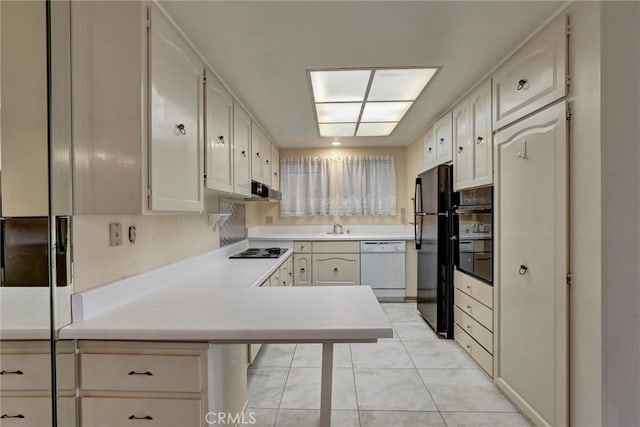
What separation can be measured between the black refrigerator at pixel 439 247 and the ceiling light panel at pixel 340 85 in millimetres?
1077

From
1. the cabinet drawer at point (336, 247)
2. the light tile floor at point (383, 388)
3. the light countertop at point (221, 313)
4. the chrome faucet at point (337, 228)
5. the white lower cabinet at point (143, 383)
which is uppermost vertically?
the chrome faucet at point (337, 228)

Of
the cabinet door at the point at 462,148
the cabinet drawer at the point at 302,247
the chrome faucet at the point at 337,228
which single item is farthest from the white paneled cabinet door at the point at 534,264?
the chrome faucet at the point at 337,228

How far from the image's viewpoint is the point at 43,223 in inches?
45.7

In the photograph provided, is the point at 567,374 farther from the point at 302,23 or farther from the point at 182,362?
the point at 302,23

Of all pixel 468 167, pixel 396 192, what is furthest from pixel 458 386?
pixel 396 192

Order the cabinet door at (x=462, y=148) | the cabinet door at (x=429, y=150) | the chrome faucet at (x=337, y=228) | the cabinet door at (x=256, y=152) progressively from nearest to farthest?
the cabinet door at (x=462, y=148) → the cabinet door at (x=256, y=152) → the cabinet door at (x=429, y=150) → the chrome faucet at (x=337, y=228)

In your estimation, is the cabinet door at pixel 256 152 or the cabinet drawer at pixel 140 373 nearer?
the cabinet drawer at pixel 140 373

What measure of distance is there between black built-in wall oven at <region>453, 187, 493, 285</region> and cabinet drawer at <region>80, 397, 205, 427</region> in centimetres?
199

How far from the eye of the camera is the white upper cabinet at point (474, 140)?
2.14 meters

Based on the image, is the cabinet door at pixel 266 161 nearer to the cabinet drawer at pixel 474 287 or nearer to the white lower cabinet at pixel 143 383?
the cabinet drawer at pixel 474 287

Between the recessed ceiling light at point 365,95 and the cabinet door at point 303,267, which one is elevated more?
the recessed ceiling light at point 365,95

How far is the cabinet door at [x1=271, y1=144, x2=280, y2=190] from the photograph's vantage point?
157 inches
